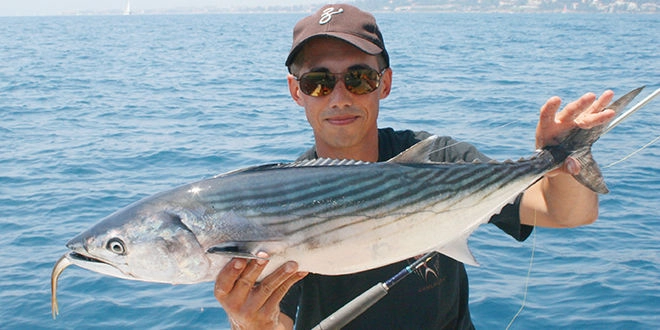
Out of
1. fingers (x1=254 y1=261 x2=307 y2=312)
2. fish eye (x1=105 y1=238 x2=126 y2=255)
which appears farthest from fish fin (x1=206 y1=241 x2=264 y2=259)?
fish eye (x1=105 y1=238 x2=126 y2=255)

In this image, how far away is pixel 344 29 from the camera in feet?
10.7

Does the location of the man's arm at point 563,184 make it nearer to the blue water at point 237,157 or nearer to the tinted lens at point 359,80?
the tinted lens at point 359,80

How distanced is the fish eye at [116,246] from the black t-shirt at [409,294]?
0.88m

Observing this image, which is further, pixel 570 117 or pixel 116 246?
pixel 570 117

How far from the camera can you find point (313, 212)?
255 cm

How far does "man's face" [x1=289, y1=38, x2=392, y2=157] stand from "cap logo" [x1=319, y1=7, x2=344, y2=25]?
4.1 inches

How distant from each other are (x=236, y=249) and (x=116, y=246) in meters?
0.45

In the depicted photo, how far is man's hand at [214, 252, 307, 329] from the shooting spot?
251cm

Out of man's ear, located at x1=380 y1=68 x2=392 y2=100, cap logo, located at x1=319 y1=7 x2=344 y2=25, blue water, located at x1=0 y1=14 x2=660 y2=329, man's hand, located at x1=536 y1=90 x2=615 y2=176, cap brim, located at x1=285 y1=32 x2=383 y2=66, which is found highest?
cap logo, located at x1=319 y1=7 x2=344 y2=25

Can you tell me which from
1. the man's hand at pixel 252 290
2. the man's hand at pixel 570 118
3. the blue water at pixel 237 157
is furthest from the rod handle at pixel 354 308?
the blue water at pixel 237 157

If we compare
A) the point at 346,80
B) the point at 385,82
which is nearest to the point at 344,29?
the point at 346,80

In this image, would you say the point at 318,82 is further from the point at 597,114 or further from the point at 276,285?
the point at 597,114

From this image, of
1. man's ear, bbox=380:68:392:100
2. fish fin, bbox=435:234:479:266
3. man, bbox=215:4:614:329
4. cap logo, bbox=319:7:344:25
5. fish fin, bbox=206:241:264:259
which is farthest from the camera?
man's ear, bbox=380:68:392:100

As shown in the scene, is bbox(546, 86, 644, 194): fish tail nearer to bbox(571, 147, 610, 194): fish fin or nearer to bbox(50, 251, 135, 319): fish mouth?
bbox(571, 147, 610, 194): fish fin
